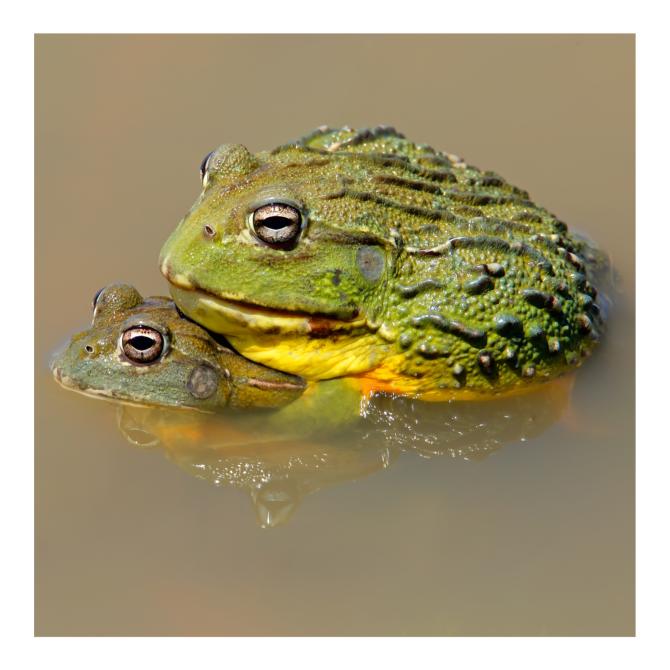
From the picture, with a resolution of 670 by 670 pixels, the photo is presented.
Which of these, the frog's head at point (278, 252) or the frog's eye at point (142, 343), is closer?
the frog's head at point (278, 252)

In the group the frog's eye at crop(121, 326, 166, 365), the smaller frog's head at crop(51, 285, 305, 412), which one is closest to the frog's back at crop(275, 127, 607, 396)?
the smaller frog's head at crop(51, 285, 305, 412)

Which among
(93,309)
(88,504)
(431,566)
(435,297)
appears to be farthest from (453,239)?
(88,504)

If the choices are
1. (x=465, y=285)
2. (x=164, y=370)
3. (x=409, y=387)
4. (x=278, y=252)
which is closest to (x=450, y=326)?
(x=465, y=285)

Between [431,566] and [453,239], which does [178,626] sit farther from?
[453,239]

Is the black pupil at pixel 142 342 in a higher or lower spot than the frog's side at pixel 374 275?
lower

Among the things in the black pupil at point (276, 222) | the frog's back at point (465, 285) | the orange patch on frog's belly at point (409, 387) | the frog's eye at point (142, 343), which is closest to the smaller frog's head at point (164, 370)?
the frog's eye at point (142, 343)

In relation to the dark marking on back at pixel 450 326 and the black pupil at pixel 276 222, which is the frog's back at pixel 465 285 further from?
the black pupil at pixel 276 222

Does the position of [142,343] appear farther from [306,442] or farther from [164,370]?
[306,442]
